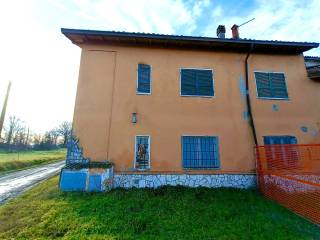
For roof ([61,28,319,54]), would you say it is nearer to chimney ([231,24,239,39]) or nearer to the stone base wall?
chimney ([231,24,239,39])

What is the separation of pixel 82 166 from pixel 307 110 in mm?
11653

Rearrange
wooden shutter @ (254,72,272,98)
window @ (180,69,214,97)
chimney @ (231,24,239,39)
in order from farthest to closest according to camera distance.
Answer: chimney @ (231,24,239,39)
wooden shutter @ (254,72,272,98)
window @ (180,69,214,97)

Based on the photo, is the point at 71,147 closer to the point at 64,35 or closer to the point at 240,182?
the point at 64,35

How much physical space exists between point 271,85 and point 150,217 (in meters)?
9.18

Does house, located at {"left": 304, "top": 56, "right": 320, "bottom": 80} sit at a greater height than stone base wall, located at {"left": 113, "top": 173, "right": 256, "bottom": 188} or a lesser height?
greater

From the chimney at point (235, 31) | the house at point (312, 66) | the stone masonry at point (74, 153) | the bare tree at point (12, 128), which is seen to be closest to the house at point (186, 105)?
the stone masonry at point (74, 153)

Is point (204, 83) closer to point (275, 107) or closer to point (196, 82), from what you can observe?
point (196, 82)

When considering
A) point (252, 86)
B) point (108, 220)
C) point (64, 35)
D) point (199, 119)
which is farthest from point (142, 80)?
point (108, 220)

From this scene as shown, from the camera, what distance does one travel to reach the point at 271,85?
1046 centimetres

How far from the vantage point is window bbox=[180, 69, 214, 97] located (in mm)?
9992

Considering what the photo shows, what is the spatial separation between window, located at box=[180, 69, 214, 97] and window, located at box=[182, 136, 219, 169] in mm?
2330

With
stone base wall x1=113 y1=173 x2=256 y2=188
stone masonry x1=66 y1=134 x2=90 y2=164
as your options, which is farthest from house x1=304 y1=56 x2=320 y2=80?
stone masonry x1=66 y1=134 x2=90 y2=164

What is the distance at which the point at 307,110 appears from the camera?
33.8 feet

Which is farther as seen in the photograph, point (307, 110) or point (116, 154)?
point (307, 110)
